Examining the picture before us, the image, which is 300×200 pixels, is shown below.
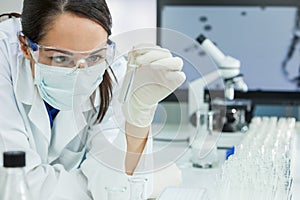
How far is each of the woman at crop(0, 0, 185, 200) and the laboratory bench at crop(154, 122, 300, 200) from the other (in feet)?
0.71

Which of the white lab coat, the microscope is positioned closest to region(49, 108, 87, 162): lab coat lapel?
the white lab coat

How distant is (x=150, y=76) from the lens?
4.55ft

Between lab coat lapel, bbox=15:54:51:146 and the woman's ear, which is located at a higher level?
the woman's ear

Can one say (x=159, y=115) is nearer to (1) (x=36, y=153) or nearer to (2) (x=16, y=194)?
(1) (x=36, y=153)

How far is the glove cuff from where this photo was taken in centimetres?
143

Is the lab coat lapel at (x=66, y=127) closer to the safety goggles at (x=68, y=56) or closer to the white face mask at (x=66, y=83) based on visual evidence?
the white face mask at (x=66, y=83)

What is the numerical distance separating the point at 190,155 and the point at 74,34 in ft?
3.30

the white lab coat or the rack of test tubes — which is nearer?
the rack of test tubes

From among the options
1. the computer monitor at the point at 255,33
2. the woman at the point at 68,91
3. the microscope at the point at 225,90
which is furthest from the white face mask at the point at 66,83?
the computer monitor at the point at 255,33

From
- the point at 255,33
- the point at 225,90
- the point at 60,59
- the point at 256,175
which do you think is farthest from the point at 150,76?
the point at 255,33

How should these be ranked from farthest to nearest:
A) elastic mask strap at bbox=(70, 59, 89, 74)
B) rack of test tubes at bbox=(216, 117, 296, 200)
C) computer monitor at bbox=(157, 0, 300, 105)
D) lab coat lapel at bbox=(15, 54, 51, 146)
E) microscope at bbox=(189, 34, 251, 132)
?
computer monitor at bbox=(157, 0, 300, 105) < microscope at bbox=(189, 34, 251, 132) < lab coat lapel at bbox=(15, 54, 51, 146) < elastic mask strap at bbox=(70, 59, 89, 74) < rack of test tubes at bbox=(216, 117, 296, 200)

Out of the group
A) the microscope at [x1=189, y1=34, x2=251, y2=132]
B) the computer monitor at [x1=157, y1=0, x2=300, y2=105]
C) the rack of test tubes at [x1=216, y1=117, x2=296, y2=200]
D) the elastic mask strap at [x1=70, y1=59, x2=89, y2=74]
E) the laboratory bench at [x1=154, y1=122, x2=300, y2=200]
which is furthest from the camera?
the computer monitor at [x1=157, y1=0, x2=300, y2=105]

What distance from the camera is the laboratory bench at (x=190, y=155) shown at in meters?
1.74

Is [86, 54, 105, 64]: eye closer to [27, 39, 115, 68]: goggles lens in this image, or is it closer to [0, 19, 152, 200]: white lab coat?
[27, 39, 115, 68]: goggles lens
